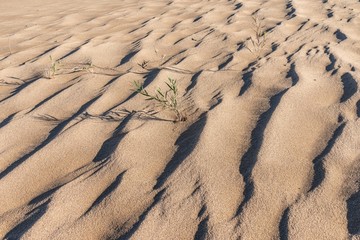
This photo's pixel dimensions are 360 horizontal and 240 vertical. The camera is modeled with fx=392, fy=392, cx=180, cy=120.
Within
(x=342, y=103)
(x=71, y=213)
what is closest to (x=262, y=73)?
(x=342, y=103)

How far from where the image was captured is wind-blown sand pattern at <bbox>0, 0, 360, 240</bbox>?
1.35m

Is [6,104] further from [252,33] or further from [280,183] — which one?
[252,33]

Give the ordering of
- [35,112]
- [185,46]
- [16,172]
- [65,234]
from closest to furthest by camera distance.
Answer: [65,234], [16,172], [35,112], [185,46]

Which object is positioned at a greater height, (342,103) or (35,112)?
(35,112)

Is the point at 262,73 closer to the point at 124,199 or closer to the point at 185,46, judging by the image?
the point at 185,46

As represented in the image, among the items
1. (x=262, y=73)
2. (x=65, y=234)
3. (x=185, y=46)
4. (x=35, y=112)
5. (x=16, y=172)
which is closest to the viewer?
(x=65, y=234)

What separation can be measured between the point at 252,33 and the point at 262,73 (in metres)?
0.99

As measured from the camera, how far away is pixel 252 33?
3244 mm

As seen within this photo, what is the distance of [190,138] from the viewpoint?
1795 mm

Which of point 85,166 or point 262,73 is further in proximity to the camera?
point 262,73

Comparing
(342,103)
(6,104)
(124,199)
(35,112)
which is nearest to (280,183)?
(124,199)

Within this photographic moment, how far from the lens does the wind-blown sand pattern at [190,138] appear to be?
1354 millimetres

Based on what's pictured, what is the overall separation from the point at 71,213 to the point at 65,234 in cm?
10

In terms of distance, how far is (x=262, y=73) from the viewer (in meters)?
2.36
